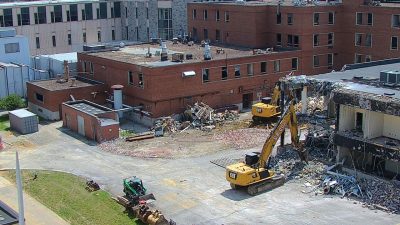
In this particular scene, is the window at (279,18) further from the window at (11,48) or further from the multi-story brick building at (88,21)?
the window at (11,48)

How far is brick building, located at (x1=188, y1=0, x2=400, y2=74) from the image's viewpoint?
6025cm

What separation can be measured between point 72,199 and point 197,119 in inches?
729

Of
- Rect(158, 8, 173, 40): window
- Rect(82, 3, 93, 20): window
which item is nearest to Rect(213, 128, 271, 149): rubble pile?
Rect(158, 8, 173, 40): window

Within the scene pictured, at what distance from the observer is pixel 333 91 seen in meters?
37.2

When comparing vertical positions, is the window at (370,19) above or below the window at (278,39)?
above

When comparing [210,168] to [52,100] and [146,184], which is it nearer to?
[146,184]

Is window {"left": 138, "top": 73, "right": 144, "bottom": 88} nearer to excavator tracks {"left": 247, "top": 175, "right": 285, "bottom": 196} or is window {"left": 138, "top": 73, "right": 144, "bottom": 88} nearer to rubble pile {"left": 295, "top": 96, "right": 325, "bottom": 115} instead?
rubble pile {"left": 295, "top": 96, "right": 325, "bottom": 115}

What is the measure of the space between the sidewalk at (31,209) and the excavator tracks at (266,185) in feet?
34.5

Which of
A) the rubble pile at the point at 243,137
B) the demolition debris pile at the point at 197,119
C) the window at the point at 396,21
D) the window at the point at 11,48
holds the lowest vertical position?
the rubble pile at the point at 243,137

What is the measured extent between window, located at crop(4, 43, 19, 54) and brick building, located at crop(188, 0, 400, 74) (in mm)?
23806

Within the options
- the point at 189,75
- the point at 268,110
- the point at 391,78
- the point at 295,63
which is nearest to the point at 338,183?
the point at 391,78

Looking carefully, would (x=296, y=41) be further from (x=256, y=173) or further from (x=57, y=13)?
(x=57, y=13)

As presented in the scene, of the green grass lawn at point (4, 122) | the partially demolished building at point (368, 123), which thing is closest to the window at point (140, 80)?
the green grass lawn at point (4, 122)

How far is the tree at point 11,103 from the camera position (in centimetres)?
5878
